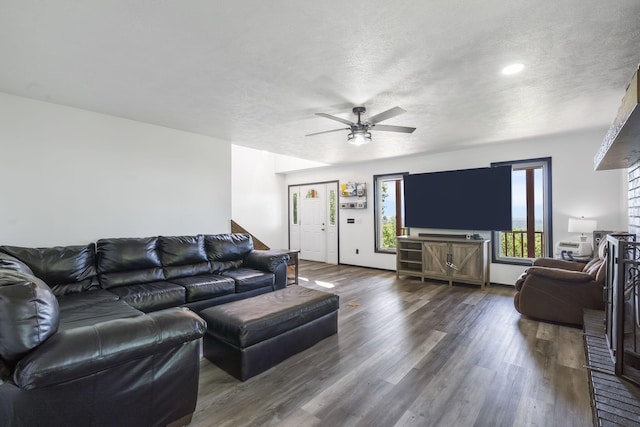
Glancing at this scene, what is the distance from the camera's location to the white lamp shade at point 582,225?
13.4 ft

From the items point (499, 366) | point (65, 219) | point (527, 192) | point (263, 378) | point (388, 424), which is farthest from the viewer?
point (527, 192)

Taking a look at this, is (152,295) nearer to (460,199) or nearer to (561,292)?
(561,292)

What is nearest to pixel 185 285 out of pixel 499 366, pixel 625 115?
pixel 499 366

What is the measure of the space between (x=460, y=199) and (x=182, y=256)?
467 centimetres

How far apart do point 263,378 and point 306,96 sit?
2567mm

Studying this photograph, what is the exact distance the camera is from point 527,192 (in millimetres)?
5133

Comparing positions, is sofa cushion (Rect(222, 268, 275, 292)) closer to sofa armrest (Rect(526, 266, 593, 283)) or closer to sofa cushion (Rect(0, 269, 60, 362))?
sofa cushion (Rect(0, 269, 60, 362))

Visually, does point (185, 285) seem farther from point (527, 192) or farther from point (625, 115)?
point (527, 192)

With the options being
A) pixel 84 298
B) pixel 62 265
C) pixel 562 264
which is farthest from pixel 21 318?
pixel 562 264

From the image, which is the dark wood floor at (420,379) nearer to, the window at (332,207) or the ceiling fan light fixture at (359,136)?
the ceiling fan light fixture at (359,136)

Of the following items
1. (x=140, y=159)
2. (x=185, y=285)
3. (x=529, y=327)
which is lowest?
(x=529, y=327)

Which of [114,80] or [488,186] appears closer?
[114,80]

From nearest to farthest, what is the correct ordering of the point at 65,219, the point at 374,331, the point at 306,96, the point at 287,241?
1. the point at 306,96
2. the point at 374,331
3. the point at 65,219
4. the point at 287,241

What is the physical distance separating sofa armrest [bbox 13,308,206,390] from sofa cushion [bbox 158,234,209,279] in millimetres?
2151
